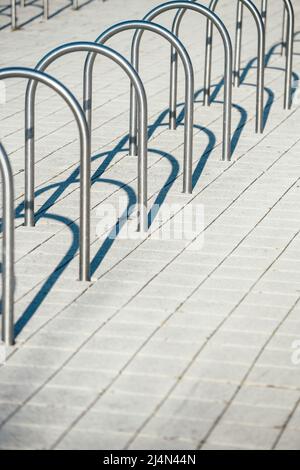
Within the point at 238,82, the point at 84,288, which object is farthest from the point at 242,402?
the point at 238,82

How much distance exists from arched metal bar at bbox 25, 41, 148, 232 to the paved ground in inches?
10.0

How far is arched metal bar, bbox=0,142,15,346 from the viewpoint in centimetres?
471

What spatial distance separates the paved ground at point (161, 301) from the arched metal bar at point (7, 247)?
0.13 meters

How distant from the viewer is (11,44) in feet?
39.4

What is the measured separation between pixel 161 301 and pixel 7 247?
0.96 m

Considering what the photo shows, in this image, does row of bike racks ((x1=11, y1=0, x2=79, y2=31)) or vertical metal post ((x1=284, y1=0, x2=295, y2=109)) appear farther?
row of bike racks ((x1=11, y1=0, x2=79, y2=31))

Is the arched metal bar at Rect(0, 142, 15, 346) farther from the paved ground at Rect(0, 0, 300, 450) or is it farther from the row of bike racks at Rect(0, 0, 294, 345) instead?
the paved ground at Rect(0, 0, 300, 450)

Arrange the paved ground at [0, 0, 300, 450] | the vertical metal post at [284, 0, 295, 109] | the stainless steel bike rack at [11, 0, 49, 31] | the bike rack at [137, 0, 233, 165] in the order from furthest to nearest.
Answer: the stainless steel bike rack at [11, 0, 49, 31]
the vertical metal post at [284, 0, 295, 109]
the bike rack at [137, 0, 233, 165]
the paved ground at [0, 0, 300, 450]

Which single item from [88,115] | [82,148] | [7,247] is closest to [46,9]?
[88,115]

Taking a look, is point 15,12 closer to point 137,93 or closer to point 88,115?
point 88,115

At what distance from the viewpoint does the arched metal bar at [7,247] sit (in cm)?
471

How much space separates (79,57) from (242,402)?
25.4ft

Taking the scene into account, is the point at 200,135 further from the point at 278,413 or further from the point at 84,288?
the point at 278,413

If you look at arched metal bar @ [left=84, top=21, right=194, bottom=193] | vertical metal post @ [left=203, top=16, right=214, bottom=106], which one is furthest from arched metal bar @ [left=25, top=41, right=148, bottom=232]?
vertical metal post @ [left=203, top=16, right=214, bottom=106]
